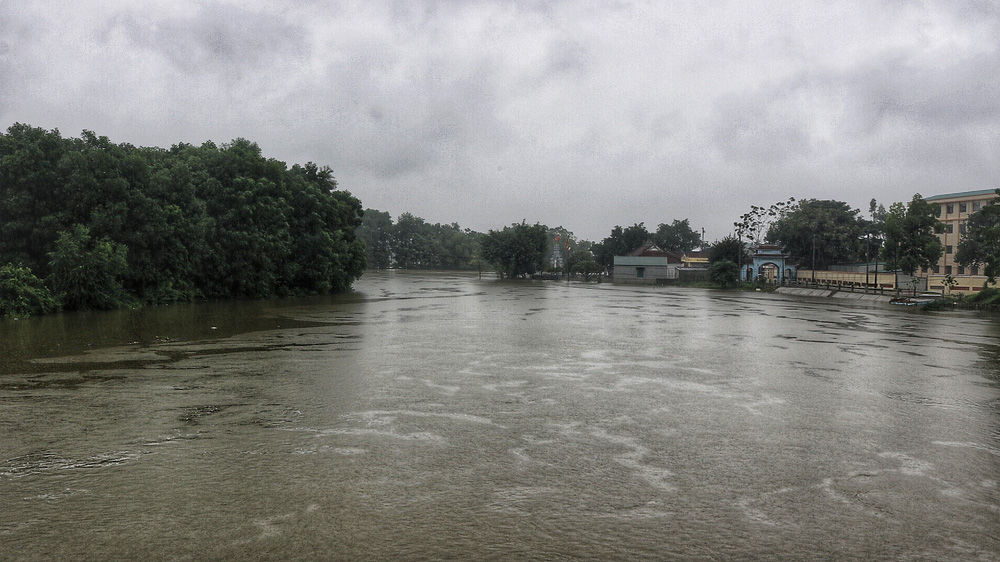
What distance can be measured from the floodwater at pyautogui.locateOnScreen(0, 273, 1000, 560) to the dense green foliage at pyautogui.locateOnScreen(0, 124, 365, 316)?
47.5ft

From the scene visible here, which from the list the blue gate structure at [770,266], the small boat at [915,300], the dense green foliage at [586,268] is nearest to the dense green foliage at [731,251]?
the blue gate structure at [770,266]

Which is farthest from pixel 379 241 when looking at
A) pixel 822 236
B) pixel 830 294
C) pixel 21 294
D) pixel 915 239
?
pixel 21 294

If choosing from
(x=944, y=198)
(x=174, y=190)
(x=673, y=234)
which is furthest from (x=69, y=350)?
(x=673, y=234)

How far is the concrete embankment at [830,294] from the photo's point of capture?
46.0 metres

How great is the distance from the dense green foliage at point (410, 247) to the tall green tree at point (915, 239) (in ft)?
273

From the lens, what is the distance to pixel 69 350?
14328 mm

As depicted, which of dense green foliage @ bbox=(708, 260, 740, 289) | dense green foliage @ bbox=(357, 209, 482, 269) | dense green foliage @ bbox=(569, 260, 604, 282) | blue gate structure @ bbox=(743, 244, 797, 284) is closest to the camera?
dense green foliage @ bbox=(708, 260, 740, 289)

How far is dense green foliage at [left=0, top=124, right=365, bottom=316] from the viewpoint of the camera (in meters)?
26.1

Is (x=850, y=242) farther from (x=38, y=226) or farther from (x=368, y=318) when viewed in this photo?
(x=38, y=226)

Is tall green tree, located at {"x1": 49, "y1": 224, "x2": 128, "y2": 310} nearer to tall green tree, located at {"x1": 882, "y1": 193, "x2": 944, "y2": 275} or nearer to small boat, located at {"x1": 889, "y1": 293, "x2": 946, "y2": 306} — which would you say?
small boat, located at {"x1": 889, "y1": 293, "x2": 946, "y2": 306}

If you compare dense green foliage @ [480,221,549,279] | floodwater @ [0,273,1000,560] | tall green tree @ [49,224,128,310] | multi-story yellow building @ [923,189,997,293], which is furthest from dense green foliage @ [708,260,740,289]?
tall green tree @ [49,224,128,310]

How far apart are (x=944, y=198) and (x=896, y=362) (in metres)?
71.8

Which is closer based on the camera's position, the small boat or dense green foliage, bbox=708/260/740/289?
the small boat

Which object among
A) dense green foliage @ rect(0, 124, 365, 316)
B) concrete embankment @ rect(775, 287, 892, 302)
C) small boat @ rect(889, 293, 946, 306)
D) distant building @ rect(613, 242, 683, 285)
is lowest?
concrete embankment @ rect(775, 287, 892, 302)
